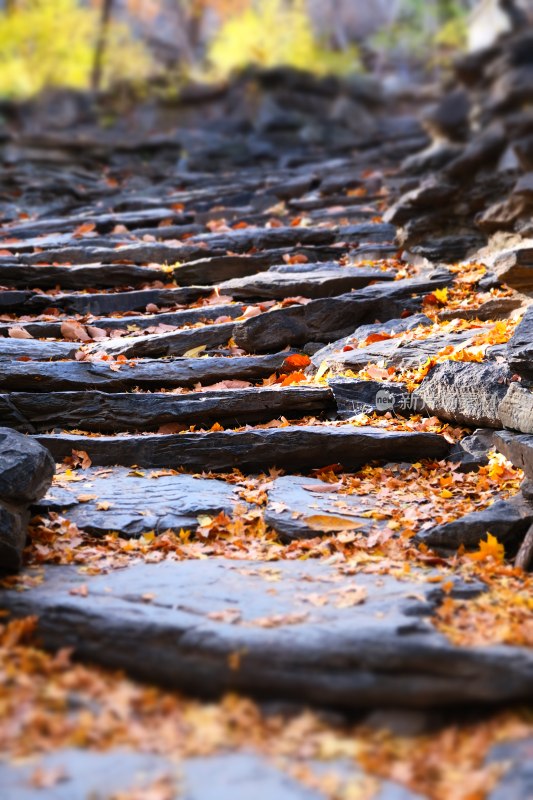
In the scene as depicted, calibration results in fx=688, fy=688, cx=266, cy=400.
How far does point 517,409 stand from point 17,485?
13.0ft

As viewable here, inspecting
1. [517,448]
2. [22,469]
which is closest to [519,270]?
[517,448]

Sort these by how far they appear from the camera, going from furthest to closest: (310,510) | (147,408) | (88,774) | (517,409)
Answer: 1. (147,408)
2. (517,409)
3. (310,510)
4. (88,774)

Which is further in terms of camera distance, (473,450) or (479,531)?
(473,450)

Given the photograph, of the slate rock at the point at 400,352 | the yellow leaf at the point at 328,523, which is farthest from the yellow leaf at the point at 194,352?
the yellow leaf at the point at 328,523

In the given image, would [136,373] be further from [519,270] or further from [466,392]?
[519,270]

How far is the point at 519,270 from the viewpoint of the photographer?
27.1 ft

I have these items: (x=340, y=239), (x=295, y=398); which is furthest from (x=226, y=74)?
(x=295, y=398)

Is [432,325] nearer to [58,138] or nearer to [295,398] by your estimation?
[295,398]

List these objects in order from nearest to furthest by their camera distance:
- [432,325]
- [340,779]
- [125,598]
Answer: [340,779]
[125,598]
[432,325]

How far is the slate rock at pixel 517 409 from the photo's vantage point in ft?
18.3

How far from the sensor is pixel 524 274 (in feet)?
27.2

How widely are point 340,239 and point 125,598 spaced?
10.0 meters

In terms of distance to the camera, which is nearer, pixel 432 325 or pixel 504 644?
pixel 504 644

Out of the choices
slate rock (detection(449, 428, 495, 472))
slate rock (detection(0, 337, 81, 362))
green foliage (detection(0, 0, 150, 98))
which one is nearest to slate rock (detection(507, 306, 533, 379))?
slate rock (detection(449, 428, 495, 472))
